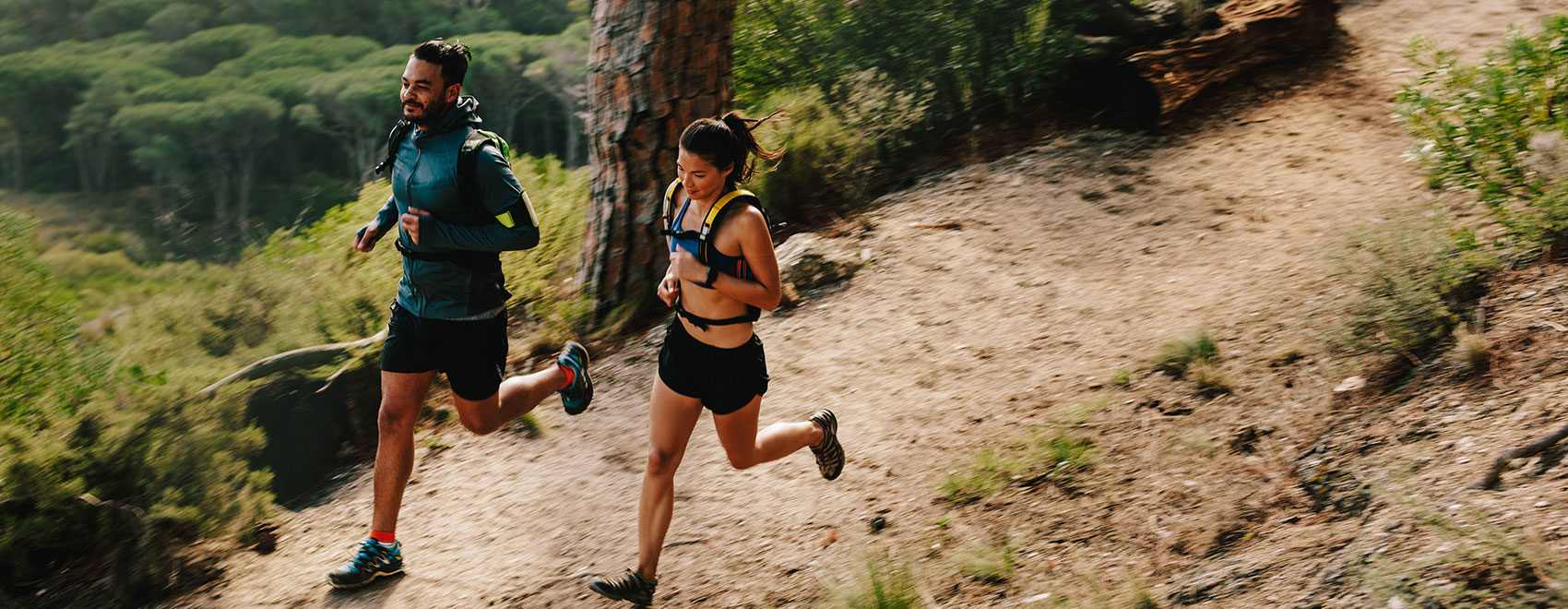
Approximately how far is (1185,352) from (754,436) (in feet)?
6.84

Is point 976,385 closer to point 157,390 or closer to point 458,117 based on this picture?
point 458,117

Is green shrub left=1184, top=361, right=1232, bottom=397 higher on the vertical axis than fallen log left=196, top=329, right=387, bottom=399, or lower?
lower

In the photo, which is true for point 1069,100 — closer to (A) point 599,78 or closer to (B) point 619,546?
(A) point 599,78

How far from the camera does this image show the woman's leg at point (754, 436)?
11.9 ft

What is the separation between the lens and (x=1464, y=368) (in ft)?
11.9

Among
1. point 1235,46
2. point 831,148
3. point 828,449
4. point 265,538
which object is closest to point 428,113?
point 828,449

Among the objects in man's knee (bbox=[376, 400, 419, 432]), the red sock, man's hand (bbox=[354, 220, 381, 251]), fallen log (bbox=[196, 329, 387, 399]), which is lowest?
fallen log (bbox=[196, 329, 387, 399])

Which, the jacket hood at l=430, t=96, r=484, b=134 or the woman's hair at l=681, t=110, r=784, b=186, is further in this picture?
the jacket hood at l=430, t=96, r=484, b=134

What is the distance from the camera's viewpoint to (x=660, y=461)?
3.53 m

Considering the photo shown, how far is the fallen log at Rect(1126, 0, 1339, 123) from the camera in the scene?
7148 millimetres

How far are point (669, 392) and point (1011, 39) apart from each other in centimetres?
531

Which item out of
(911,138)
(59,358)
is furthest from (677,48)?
(59,358)

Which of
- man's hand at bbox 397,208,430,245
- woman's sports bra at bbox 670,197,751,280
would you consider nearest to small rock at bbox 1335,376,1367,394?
woman's sports bra at bbox 670,197,751,280

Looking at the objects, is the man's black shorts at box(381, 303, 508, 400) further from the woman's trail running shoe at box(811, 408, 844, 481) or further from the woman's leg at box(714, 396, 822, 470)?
the woman's trail running shoe at box(811, 408, 844, 481)
